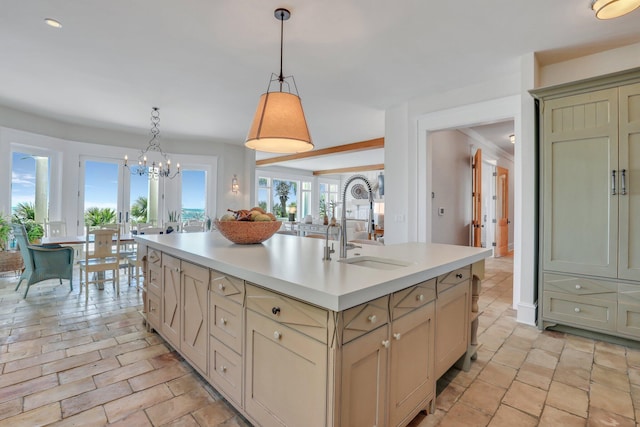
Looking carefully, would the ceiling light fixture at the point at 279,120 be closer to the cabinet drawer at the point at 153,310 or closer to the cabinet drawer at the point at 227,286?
the cabinet drawer at the point at 227,286

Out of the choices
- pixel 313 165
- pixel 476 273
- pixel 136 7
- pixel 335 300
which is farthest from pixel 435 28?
pixel 313 165

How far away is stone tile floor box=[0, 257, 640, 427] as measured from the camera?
1602 millimetres

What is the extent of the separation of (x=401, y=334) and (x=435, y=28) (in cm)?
247

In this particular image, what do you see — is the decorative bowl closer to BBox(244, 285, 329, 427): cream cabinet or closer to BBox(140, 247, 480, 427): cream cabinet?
BBox(140, 247, 480, 427): cream cabinet

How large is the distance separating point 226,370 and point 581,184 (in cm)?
309

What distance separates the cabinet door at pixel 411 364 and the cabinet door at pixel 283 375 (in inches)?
14.1

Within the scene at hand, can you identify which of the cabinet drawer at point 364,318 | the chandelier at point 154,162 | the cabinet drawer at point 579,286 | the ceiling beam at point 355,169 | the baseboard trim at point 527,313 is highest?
the ceiling beam at point 355,169

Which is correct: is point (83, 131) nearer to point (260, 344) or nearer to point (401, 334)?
point (260, 344)

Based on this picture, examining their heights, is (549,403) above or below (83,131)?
below

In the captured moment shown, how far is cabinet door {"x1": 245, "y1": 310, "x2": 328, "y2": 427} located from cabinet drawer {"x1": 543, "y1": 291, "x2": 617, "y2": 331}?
268 centimetres

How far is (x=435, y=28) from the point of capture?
253 cm

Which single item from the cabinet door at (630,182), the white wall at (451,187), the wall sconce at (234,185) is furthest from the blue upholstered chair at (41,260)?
the cabinet door at (630,182)

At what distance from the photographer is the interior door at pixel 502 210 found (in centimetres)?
695

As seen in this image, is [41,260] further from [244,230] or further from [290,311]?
[290,311]
